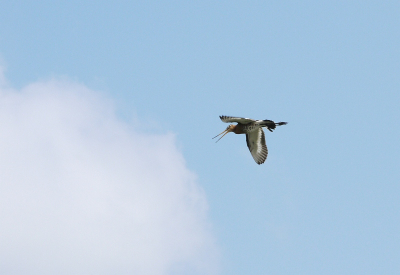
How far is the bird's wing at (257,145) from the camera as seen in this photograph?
107ft

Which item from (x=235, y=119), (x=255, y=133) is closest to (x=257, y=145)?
(x=255, y=133)

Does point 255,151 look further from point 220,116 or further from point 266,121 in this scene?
point 220,116

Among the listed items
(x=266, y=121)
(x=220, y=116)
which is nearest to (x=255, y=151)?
(x=266, y=121)

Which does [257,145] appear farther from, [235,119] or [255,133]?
[235,119]

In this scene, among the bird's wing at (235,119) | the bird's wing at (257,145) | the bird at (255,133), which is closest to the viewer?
the bird's wing at (235,119)

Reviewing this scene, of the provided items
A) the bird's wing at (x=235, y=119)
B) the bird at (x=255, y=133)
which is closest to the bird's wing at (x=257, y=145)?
the bird at (x=255, y=133)

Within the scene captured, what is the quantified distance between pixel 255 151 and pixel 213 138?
2.37 metres

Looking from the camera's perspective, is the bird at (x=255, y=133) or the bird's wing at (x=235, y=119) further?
the bird at (x=255, y=133)

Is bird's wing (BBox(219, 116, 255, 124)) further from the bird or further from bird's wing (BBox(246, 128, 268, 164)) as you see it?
bird's wing (BBox(246, 128, 268, 164))

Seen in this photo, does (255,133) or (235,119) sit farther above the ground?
(255,133)

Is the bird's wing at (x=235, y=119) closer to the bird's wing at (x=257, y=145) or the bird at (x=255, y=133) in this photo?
the bird at (x=255, y=133)

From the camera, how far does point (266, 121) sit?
31234 millimetres

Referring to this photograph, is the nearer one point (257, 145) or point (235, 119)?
point (235, 119)

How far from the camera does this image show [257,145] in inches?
1296
